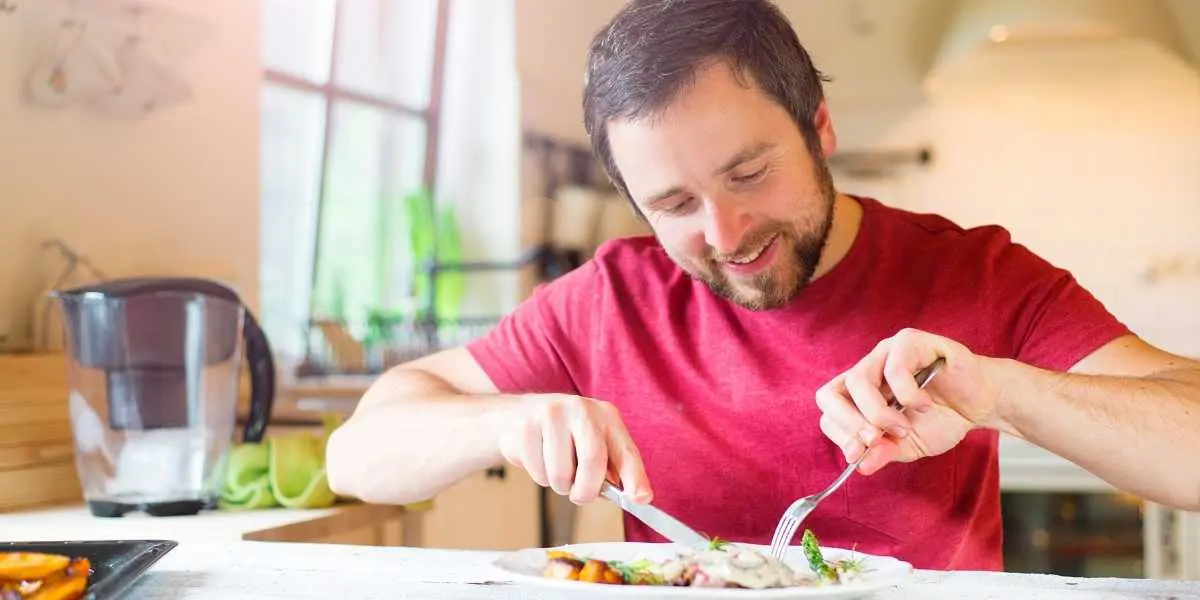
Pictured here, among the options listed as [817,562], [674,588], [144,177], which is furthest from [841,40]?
[674,588]

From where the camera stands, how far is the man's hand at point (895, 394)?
970 mm

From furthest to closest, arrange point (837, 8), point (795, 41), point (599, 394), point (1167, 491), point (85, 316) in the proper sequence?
point (837, 8), point (85, 316), point (599, 394), point (795, 41), point (1167, 491)

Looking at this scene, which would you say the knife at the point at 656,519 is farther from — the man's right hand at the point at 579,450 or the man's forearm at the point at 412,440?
the man's forearm at the point at 412,440

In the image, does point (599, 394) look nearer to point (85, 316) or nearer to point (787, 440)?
point (787, 440)

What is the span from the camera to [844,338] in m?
1.34

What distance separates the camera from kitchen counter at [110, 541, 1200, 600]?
0.92m

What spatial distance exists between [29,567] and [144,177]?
1280 mm

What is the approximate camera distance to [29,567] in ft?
2.87

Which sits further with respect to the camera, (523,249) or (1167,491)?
(523,249)

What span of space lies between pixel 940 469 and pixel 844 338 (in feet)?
0.52

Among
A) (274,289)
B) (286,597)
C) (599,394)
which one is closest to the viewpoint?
(286,597)

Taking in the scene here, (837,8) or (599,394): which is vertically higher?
(837,8)

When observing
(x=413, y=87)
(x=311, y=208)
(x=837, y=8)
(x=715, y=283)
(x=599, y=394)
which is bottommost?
(x=599, y=394)

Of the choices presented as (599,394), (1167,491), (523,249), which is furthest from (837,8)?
(1167,491)
